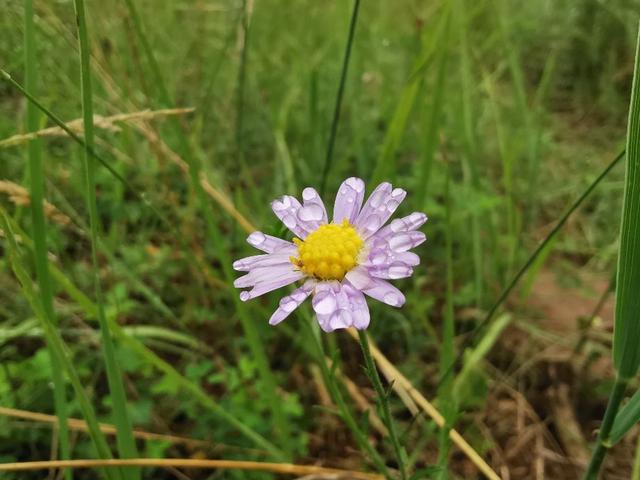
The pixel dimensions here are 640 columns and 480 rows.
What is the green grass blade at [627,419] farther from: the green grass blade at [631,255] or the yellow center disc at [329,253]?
the yellow center disc at [329,253]

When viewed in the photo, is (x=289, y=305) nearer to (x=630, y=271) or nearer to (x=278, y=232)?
(x=278, y=232)

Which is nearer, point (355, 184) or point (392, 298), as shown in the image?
point (392, 298)

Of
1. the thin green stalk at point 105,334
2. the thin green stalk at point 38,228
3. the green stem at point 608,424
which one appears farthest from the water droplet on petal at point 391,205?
the thin green stalk at point 38,228

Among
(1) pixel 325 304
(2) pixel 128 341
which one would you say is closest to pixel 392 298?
(1) pixel 325 304

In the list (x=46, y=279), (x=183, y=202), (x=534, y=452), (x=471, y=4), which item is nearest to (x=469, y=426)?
(x=534, y=452)

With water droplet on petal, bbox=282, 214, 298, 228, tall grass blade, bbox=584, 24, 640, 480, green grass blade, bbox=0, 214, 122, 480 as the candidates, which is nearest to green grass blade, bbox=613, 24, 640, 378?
tall grass blade, bbox=584, 24, 640, 480

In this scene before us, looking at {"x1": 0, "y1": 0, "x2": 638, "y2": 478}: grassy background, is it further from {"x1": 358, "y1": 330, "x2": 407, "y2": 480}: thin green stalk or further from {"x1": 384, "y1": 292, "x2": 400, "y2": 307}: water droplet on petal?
{"x1": 384, "y1": 292, "x2": 400, "y2": 307}: water droplet on petal
